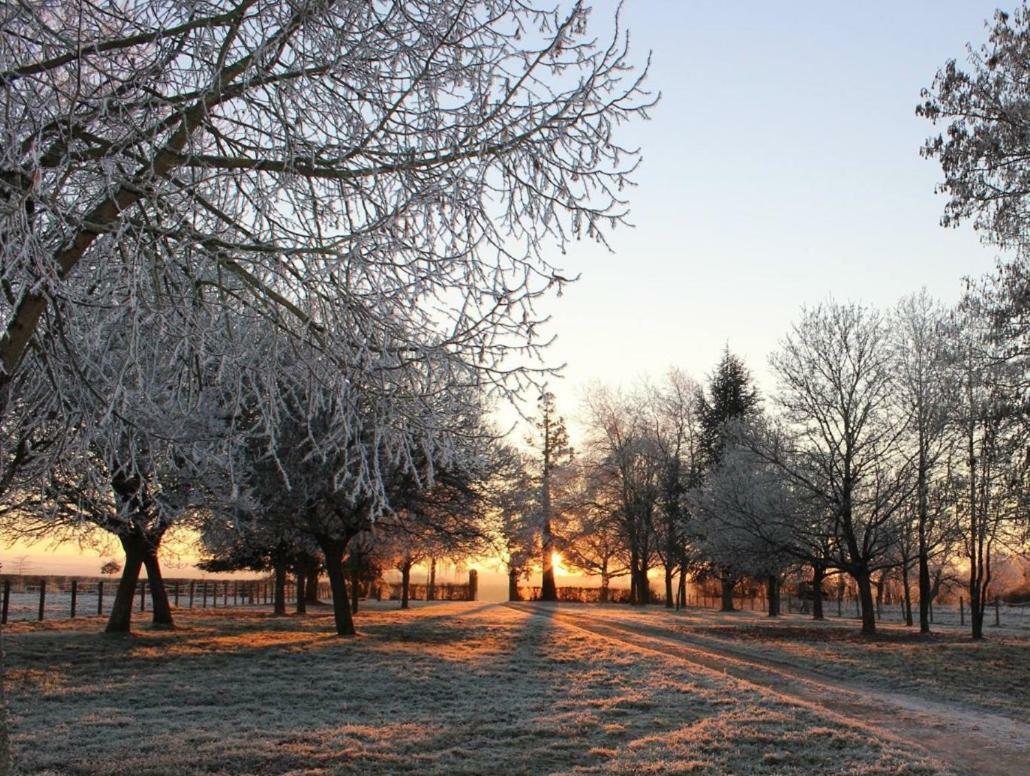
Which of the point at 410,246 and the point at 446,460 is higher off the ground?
the point at 410,246

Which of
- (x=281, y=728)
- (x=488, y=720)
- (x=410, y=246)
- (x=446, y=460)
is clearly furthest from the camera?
(x=488, y=720)

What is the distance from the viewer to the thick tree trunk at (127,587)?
20516 mm

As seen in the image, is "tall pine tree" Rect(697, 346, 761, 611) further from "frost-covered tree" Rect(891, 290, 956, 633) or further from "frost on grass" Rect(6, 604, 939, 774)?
"frost on grass" Rect(6, 604, 939, 774)

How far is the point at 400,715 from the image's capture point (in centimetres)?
1024

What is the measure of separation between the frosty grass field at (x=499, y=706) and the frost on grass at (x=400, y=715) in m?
0.04

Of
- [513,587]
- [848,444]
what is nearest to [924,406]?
[848,444]

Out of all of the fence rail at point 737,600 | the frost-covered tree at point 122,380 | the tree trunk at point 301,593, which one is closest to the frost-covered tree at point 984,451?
the frost-covered tree at point 122,380

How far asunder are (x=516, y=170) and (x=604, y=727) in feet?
21.8

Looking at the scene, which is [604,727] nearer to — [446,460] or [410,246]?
[446,460]

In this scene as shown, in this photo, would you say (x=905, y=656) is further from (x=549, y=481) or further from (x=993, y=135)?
(x=549, y=481)

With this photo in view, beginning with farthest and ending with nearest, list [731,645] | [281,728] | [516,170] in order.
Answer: [731,645] → [281,728] → [516,170]

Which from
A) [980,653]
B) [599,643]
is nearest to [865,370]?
[980,653]

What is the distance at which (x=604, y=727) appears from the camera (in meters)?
9.39

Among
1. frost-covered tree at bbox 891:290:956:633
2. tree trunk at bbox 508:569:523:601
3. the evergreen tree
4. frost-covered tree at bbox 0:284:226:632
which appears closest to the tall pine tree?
the evergreen tree
